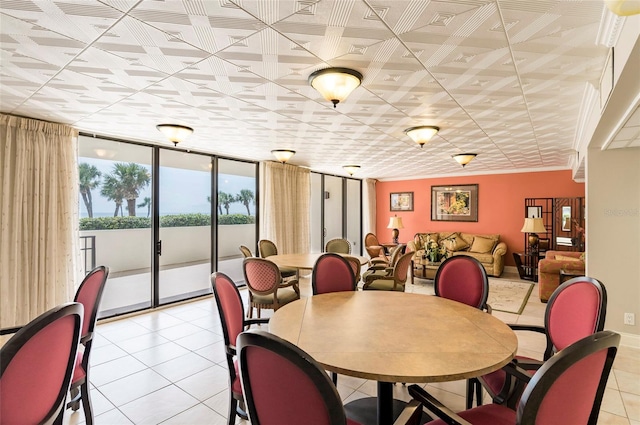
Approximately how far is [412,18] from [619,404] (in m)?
3.15

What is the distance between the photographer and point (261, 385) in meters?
1.11

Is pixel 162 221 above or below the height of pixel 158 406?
above

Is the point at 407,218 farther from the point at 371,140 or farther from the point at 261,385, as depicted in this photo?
the point at 261,385

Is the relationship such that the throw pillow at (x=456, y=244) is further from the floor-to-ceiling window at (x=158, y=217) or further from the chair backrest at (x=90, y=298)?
the chair backrest at (x=90, y=298)

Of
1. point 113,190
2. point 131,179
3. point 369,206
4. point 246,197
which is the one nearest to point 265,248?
point 246,197

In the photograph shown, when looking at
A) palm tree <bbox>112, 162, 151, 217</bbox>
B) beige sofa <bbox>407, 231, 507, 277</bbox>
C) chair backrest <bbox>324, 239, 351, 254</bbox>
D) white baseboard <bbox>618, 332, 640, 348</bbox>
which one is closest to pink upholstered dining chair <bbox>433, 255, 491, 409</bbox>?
white baseboard <bbox>618, 332, 640, 348</bbox>

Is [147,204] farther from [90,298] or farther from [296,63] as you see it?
[296,63]

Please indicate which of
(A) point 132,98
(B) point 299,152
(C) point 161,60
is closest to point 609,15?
(C) point 161,60

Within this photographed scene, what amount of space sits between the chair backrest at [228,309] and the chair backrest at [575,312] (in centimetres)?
203

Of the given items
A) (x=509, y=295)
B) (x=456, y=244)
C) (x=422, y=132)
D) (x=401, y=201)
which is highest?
(x=422, y=132)

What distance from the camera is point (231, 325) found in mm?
1957

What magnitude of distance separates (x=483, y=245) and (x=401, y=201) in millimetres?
2694

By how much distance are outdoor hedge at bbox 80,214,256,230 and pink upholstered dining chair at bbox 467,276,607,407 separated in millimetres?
4751

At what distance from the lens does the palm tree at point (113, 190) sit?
4.50 m
